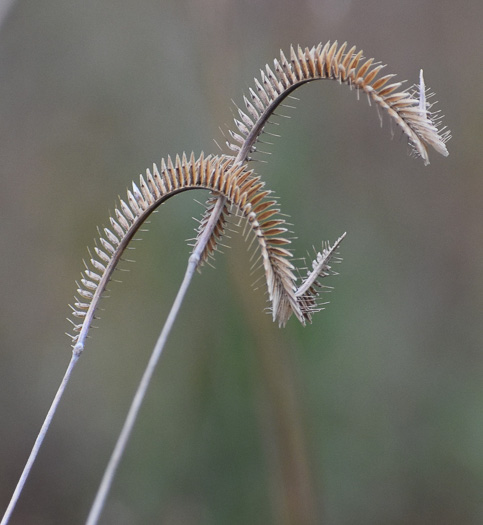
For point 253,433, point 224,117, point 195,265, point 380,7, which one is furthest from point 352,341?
point 195,265

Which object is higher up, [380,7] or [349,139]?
[380,7]

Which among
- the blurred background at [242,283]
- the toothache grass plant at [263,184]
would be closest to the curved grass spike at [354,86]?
the toothache grass plant at [263,184]

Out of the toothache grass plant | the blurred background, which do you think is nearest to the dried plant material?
the toothache grass plant

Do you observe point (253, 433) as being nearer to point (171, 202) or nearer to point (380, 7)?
point (171, 202)

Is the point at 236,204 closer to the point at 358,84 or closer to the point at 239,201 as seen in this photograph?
the point at 239,201

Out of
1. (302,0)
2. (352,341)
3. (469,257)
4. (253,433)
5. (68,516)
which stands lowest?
(68,516)

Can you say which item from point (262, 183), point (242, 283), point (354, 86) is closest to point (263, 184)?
point (262, 183)

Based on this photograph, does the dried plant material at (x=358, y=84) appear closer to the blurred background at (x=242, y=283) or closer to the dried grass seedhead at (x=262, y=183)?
the dried grass seedhead at (x=262, y=183)

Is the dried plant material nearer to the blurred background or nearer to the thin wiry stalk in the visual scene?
the thin wiry stalk
